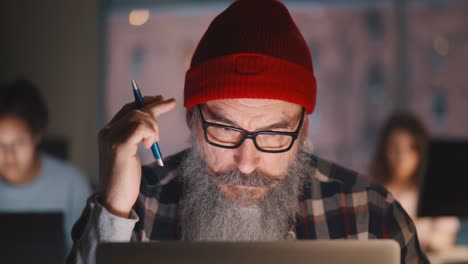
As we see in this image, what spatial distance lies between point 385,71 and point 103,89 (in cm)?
217

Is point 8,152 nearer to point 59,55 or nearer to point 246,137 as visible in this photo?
point 59,55

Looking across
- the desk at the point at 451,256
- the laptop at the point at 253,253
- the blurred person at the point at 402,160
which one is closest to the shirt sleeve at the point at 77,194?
the blurred person at the point at 402,160

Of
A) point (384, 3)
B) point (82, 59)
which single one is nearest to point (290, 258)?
point (82, 59)

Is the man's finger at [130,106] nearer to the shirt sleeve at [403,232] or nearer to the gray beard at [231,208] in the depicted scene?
the gray beard at [231,208]

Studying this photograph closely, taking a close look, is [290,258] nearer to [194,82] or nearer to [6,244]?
[194,82]

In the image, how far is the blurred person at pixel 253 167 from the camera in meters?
1.32

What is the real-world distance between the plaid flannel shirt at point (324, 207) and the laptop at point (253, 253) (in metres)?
0.57

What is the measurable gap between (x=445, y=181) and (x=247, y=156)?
1491 millimetres

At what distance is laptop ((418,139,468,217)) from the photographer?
2518mm

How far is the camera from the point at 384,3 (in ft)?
15.2

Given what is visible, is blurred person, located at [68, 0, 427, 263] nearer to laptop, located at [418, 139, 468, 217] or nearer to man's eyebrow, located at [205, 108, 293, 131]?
man's eyebrow, located at [205, 108, 293, 131]

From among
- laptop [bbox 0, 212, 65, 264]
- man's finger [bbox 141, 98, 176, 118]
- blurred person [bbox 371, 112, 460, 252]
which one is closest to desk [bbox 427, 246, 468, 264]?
blurred person [bbox 371, 112, 460, 252]

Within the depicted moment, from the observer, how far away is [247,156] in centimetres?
130

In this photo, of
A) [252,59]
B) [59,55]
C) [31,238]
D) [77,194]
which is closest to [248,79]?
[252,59]
